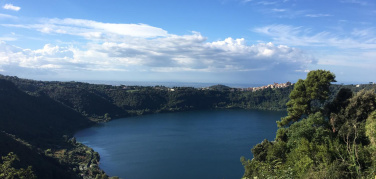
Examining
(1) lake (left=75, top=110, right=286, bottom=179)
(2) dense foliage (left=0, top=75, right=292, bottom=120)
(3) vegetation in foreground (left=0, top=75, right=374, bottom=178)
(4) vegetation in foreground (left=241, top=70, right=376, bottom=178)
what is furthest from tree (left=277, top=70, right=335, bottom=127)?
(2) dense foliage (left=0, top=75, right=292, bottom=120)

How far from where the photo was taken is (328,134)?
1051 centimetres

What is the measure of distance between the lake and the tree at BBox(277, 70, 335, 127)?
1128 centimetres

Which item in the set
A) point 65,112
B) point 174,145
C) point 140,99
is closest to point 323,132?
point 174,145

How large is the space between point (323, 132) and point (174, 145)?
2729 cm

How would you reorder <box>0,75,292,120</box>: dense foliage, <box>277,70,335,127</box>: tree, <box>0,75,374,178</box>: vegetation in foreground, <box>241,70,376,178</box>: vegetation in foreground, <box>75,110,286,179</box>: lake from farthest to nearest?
1. <box>0,75,292,120</box>: dense foliage
2. <box>75,110,286,179</box>: lake
3. <box>0,75,374,178</box>: vegetation in foreground
4. <box>277,70,335,127</box>: tree
5. <box>241,70,376,178</box>: vegetation in foreground

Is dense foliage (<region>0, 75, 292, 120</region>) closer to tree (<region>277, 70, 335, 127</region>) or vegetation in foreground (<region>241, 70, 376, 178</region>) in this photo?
tree (<region>277, 70, 335, 127</region>)

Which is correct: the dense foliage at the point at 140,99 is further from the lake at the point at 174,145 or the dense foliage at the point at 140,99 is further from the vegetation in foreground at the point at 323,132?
A: the vegetation in foreground at the point at 323,132

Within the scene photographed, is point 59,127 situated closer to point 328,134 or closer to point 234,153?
point 234,153

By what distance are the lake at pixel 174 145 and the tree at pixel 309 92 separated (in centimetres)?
1128

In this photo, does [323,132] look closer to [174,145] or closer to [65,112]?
[174,145]

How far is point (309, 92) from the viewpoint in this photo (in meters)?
13.2

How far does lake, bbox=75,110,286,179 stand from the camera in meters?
25.2

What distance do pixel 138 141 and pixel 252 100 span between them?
49522mm

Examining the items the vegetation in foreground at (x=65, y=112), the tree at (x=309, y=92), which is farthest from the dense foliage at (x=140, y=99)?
the tree at (x=309, y=92)
